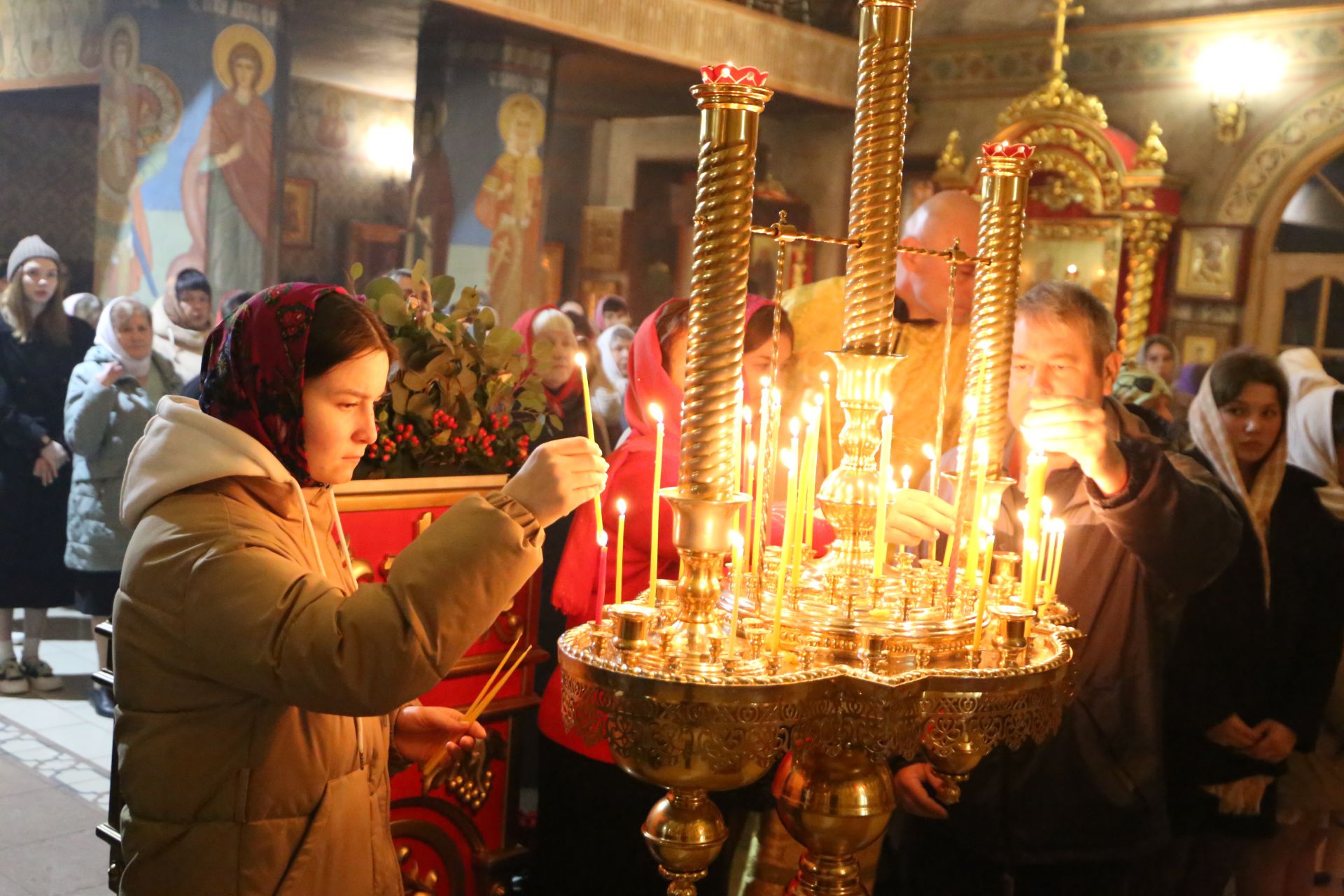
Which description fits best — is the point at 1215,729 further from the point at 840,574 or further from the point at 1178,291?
the point at 1178,291

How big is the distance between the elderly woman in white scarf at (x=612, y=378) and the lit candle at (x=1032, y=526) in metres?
4.42

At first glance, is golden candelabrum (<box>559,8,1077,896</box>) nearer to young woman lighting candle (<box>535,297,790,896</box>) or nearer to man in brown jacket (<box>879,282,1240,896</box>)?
man in brown jacket (<box>879,282,1240,896</box>)

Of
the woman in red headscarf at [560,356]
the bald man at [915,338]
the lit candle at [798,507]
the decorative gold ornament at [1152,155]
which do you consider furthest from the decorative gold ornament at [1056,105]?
the lit candle at [798,507]

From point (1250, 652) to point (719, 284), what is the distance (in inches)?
74.4

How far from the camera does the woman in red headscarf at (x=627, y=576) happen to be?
8.19 feet

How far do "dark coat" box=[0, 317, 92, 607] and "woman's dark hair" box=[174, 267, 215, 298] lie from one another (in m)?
0.47

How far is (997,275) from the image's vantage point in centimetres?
180

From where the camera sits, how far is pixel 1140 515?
195 centimetres

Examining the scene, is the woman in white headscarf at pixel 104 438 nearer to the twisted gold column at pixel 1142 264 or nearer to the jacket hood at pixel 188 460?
the jacket hood at pixel 188 460

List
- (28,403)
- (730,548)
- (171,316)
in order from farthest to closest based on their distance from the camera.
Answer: (171,316) → (28,403) → (730,548)

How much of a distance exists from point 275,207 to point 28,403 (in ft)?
6.23

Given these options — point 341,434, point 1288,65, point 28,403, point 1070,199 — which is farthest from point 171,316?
point 1288,65

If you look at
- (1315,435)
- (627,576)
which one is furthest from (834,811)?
(1315,435)

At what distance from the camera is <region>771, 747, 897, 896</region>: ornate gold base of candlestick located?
1569 millimetres
